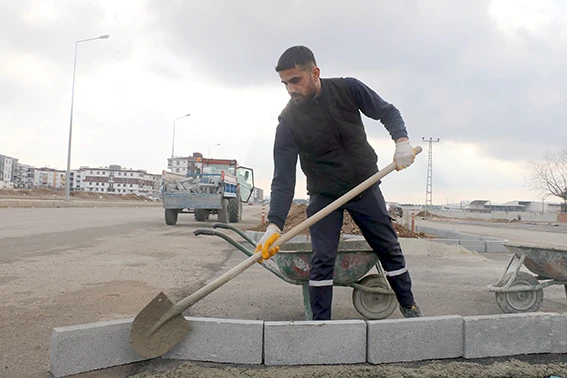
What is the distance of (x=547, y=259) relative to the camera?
364 cm

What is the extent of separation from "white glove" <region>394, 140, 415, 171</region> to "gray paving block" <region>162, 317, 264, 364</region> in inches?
52.0

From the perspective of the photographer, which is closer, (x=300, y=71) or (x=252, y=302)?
(x=300, y=71)

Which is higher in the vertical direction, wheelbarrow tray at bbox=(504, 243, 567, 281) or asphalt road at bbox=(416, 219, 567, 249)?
wheelbarrow tray at bbox=(504, 243, 567, 281)

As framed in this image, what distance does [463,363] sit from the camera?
2.49 m

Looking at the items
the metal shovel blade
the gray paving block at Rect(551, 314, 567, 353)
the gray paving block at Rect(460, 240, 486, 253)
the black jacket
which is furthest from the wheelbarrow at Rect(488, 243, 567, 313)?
the gray paving block at Rect(460, 240, 486, 253)

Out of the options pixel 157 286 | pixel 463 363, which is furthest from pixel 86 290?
pixel 463 363

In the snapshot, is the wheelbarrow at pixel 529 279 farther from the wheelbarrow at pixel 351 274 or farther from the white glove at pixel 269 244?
the white glove at pixel 269 244

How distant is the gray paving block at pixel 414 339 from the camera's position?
254 centimetres

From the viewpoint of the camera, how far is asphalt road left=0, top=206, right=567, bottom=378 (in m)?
2.97

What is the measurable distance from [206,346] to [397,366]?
1.12m

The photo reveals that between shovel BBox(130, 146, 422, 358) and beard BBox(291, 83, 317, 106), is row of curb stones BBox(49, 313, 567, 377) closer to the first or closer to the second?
shovel BBox(130, 146, 422, 358)

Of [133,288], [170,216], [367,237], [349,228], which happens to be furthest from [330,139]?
[170,216]

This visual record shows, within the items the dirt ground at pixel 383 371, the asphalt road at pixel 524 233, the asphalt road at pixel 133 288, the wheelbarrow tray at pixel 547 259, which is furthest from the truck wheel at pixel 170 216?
the dirt ground at pixel 383 371

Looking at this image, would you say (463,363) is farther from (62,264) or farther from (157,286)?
(62,264)
